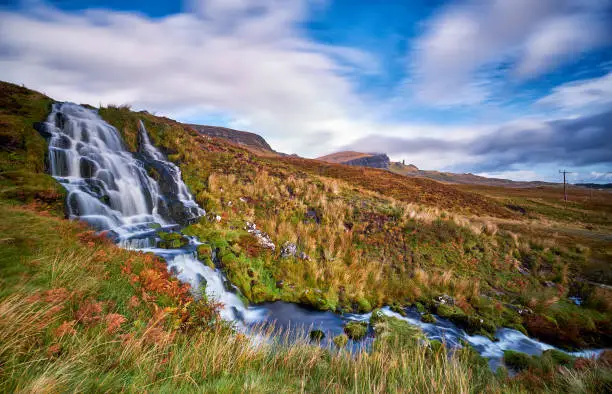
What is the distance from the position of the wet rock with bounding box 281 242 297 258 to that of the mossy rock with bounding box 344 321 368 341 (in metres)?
4.23

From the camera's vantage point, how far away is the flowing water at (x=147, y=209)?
823 centimetres

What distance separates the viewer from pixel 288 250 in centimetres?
1185

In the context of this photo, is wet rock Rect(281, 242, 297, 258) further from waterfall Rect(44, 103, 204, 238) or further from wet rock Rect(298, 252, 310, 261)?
waterfall Rect(44, 103, 204, 238)

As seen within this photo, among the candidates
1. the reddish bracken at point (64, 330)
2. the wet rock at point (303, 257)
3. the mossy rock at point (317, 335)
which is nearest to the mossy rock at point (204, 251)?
the wet rock at point (303, 257)

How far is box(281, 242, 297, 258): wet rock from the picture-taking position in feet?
38.2

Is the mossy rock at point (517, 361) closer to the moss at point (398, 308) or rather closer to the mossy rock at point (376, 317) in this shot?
the moss at point (398, 308)

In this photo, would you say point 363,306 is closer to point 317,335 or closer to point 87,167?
point 317,335

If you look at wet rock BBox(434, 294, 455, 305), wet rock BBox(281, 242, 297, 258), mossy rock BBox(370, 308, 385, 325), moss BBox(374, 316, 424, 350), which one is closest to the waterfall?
wet rock BBox(281, 242, 297, 258)

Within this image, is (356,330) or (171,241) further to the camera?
(171,241)

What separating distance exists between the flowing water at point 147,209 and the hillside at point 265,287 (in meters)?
0.40

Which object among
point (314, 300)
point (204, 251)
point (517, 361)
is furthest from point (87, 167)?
point (517, 361)

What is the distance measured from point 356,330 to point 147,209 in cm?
1018

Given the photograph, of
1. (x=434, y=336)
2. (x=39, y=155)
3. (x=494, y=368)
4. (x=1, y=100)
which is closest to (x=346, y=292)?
(x=434, y=336)

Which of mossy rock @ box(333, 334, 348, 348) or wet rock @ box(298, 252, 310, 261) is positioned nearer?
mossy rock @ box(333, 334, 348, 348)
